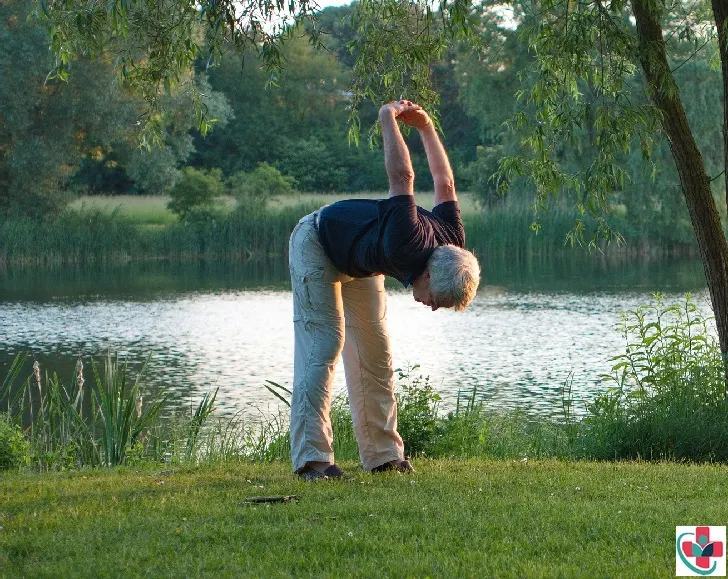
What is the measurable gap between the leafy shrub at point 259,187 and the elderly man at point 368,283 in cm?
3161

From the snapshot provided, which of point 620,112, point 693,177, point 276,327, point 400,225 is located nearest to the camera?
point 400,225

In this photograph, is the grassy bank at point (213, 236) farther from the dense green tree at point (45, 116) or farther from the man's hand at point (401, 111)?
the man's hand at point (401, 111)

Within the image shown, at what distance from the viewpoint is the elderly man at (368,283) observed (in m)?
4.74

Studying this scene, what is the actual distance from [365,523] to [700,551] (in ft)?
4.05

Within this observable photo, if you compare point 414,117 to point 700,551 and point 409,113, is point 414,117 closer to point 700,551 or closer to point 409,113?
point 409,113

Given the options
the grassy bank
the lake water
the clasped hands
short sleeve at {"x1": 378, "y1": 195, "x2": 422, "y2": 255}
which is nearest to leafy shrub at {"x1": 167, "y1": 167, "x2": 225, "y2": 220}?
the grassy bank

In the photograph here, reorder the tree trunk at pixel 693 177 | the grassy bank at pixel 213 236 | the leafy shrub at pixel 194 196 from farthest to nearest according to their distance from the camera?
the leafy shrub at pixel 194 196 → the grassy bank at pixel 213 236 → the tree trunk at pixel 693 177

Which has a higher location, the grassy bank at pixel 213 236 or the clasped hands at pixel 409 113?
the clasped hands at pixel 409 113

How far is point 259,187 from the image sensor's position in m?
37.4

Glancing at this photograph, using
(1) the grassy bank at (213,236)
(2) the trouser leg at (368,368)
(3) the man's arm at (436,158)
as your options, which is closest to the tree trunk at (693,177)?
(3) the man's arm at (436,158)

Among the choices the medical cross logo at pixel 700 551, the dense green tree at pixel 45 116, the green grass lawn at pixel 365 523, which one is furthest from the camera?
the dense green tree at pixel 45 116

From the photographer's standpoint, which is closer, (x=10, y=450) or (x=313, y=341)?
(x=313, y=341)

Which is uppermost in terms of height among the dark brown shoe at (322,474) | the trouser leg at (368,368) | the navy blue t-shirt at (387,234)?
the navy blue t-shirt at (387,234)

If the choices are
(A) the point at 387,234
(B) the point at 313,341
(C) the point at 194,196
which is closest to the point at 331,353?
(B) the point at 313,341
